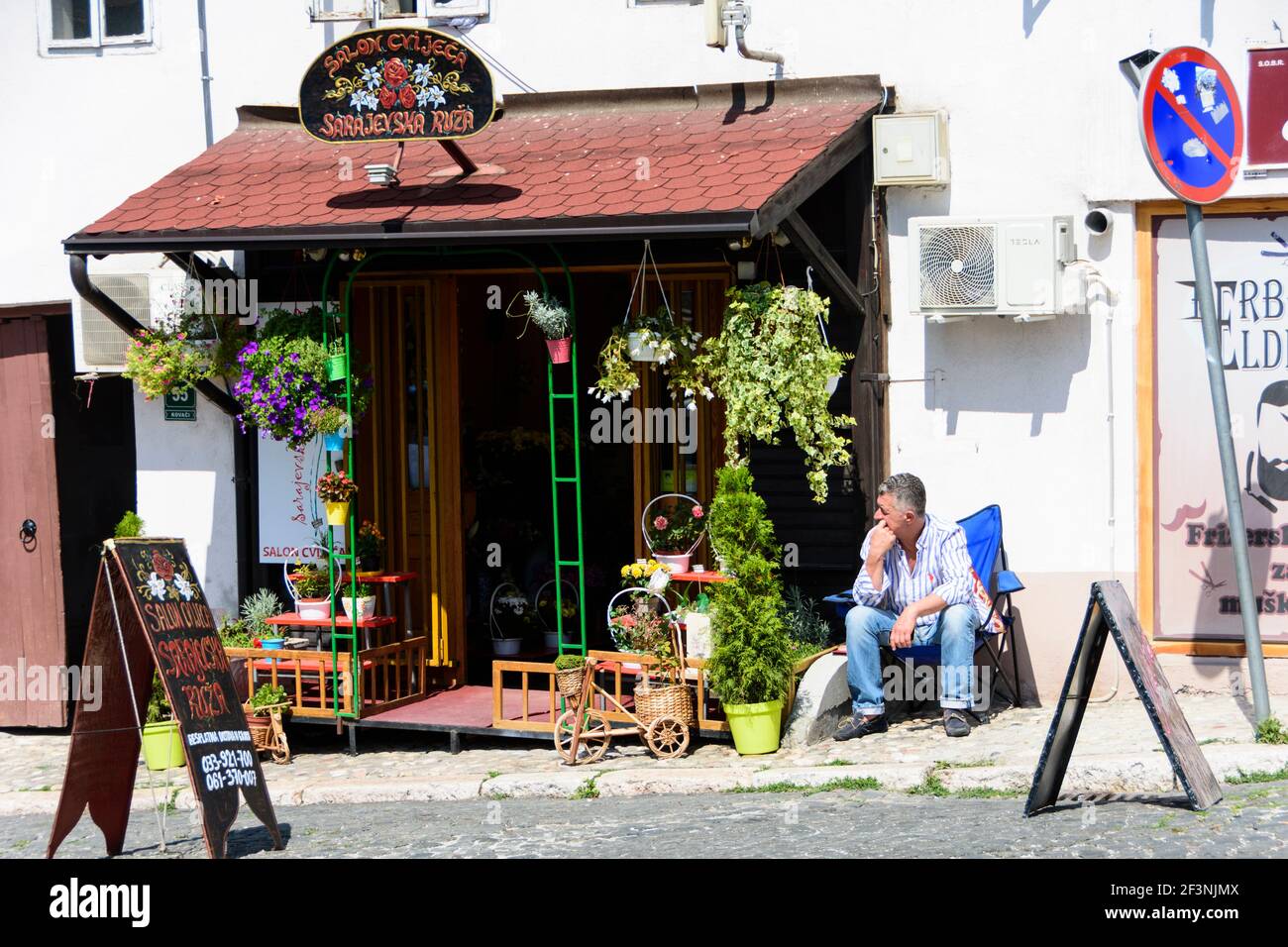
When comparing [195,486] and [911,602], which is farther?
[195,486]

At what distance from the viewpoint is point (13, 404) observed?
35.8 feet

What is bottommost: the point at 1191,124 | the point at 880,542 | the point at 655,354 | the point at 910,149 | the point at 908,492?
the point at 880,542

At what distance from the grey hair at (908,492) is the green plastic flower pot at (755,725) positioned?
1.23 m

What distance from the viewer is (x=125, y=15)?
1073cm

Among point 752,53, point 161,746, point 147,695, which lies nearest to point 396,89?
point 752,53

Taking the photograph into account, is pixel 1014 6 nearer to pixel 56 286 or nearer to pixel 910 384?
pixel 910 384

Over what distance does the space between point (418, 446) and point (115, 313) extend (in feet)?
6.54

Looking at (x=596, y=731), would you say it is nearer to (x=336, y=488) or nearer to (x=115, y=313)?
(x=336, y=488)

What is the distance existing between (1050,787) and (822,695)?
2001mm

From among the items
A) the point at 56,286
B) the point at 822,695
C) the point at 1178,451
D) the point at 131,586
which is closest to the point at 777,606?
the point at 822,695

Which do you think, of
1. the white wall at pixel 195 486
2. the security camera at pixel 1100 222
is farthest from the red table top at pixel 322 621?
the security camera at pixel 1100 222

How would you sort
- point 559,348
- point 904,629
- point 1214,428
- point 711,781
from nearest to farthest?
point 711,781, point 904,629, point 1214,428, point 559,348

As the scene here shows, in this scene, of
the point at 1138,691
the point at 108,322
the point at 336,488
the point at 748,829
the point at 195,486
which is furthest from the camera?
the point at 195,486

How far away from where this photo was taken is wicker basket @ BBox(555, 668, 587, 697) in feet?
28.7
